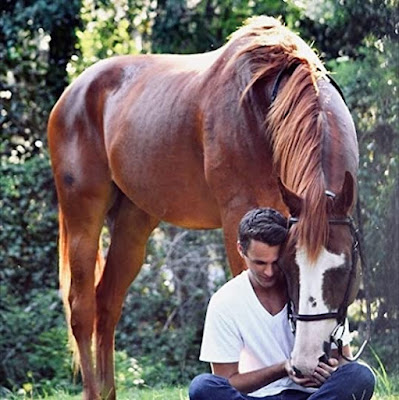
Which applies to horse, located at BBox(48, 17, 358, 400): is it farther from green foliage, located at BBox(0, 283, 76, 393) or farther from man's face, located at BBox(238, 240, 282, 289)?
green foliage, located at BBox(0, 283, 76, 393)

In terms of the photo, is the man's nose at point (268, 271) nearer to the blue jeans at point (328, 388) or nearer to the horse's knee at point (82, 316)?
the blue jeans at point (328, 388)

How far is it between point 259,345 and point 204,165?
148 centimetres

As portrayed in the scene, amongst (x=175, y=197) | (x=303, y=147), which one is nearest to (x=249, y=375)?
(x=303, y=147)

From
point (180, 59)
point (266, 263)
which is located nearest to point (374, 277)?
point (180, 59)

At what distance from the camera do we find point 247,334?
3721mm

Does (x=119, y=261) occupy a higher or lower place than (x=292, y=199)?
lower

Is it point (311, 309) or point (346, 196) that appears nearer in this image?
point (311, 309)

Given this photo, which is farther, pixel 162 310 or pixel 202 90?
pixel 162 310

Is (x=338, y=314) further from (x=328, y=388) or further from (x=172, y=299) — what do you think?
(x=172, y=299)

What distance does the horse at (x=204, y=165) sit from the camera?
377cm

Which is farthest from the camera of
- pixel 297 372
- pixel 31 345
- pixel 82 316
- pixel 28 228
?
pixel 28 228

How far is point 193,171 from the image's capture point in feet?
17.3

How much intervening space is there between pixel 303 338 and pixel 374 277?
3.86 metres

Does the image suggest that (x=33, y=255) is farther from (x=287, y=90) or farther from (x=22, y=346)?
(x=287, y=90)
